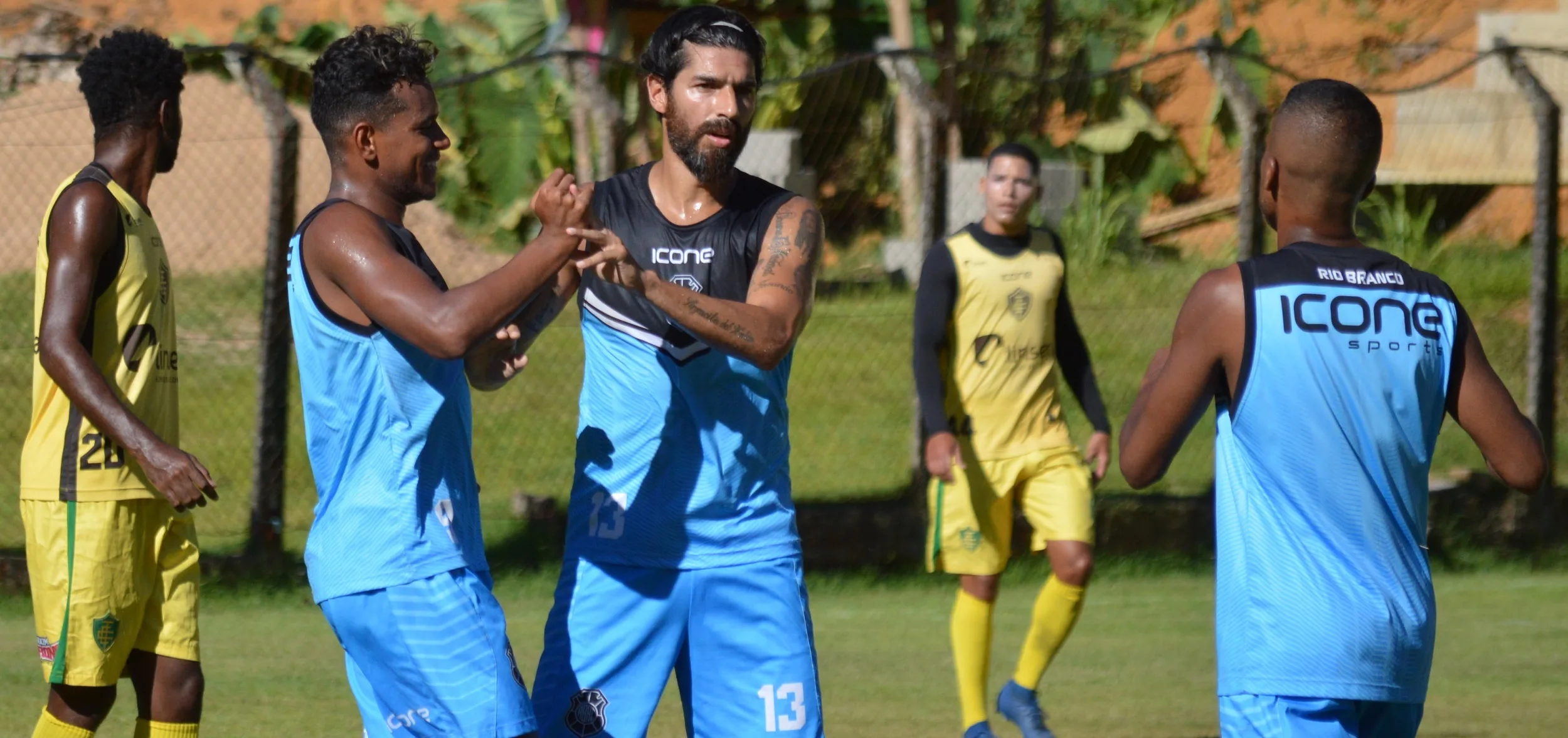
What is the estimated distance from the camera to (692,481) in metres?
3.98

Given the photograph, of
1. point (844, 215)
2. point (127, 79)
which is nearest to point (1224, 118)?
point (844, 215)

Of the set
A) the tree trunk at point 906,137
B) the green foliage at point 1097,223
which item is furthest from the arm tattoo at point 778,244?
the green foliage at point 1097,223

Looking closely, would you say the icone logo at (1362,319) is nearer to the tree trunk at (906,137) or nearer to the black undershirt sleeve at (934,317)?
the black undershirt sleeve at (934,317)

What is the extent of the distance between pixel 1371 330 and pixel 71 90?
52.3ft

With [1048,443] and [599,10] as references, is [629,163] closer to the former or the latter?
[1048,443]

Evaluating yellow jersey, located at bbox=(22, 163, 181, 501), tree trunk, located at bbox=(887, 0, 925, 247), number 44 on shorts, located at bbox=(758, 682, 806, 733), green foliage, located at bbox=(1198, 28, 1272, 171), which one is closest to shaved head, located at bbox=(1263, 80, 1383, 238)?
number 44 on shorts, located at bbox=(758, 682, 806, 733)

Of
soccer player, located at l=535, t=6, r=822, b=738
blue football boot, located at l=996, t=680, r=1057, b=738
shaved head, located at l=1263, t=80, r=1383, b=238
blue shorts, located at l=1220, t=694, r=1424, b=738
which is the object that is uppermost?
shaved head, located at l=1263, t=80, r=1383, b=238

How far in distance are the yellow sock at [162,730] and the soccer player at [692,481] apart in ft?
4.28

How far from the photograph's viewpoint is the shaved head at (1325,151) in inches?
132

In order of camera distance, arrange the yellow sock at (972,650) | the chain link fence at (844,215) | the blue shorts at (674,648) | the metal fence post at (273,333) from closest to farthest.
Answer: the blue shorts at (674,648)
the yellow sock at (972,650)
the metal fence post at (273,333)
the chain link fence at (844,215)

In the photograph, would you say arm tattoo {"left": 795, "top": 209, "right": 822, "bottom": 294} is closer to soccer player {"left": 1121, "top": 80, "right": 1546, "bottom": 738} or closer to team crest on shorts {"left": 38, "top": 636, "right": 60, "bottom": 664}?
soccer player {"left": 1121, "top": 80, "right": 1546, "bottom": 738}

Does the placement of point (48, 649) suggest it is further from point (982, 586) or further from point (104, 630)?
A: point (982, 586)

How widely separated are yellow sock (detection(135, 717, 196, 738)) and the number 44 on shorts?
5.91ft

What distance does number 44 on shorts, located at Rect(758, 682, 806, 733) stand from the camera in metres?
3.92
